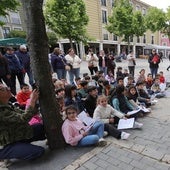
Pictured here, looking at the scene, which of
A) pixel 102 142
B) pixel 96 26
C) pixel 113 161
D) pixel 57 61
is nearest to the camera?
pixel 113 161

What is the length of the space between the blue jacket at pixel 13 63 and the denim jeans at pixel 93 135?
4306mm

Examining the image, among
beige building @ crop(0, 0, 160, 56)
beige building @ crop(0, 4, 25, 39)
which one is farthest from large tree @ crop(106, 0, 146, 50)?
beige building @ crop(0, 4, 25, 39)

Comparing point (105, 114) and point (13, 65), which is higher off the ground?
point (13, 65)

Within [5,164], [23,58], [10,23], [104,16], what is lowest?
[5,164]

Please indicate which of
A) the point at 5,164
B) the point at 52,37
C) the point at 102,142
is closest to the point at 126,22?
the point at 52,37

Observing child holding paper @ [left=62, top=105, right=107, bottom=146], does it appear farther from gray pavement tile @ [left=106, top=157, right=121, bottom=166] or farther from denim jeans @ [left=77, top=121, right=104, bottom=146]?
gray pavement tile @ [left=106, top=157, right=121, bottom=166]

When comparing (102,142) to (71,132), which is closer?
(71,132)

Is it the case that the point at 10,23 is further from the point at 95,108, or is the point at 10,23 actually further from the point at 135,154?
the point at 135,154

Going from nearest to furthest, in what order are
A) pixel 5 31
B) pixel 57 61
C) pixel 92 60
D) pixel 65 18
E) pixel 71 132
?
1. pixel 71 132
2. pixel 57 61
3. pixel 92 60
4. pixel 65 18
5. pixel 5 31

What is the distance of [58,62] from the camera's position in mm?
8227

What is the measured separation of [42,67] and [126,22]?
2486cm

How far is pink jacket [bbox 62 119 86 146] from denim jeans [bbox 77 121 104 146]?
0.09 metres

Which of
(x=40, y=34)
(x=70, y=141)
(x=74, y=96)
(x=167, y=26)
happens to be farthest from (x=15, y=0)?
(x=167, y=26)

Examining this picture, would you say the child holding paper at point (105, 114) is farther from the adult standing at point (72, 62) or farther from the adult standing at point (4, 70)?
the adult standing at point (72, 62)
